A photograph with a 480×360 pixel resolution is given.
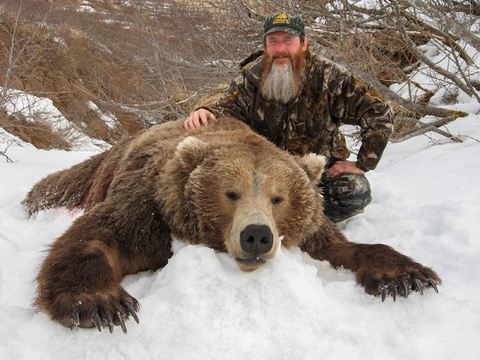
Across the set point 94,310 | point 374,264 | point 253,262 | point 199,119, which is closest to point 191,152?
point 199,119

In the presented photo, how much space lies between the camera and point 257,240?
2055 mm

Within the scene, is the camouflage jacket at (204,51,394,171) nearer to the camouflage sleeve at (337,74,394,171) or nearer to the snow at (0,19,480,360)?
the camouflage sleeve at (337,74,394,171)

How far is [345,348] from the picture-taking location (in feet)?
5.27

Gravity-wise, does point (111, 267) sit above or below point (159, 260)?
above

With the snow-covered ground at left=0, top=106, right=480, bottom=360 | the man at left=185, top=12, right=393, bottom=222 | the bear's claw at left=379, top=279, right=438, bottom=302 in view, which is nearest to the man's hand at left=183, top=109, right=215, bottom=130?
the man at left=185, top=12, right=393, bottom=222

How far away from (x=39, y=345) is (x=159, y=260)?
1.01 metres

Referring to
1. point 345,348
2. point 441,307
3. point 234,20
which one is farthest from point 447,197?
point 234,20

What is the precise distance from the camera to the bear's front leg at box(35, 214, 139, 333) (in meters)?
1.68

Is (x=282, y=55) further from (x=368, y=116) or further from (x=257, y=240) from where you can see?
(x=257, y=240)

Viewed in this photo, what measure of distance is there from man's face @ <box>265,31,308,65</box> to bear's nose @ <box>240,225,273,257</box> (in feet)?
7.76

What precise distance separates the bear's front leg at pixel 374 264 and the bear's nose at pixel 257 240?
67 centimetres

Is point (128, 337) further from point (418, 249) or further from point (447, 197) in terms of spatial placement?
point (447, 197)

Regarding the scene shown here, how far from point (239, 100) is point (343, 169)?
139cm

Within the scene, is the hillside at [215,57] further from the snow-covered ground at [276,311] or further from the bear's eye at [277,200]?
the snow-covered ground at [276,311]
